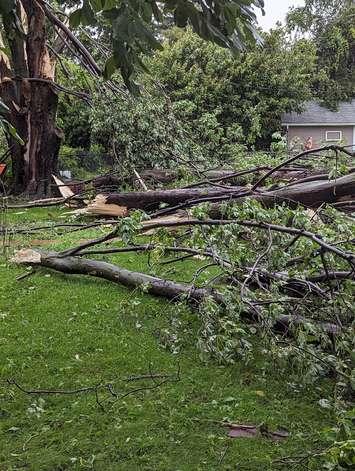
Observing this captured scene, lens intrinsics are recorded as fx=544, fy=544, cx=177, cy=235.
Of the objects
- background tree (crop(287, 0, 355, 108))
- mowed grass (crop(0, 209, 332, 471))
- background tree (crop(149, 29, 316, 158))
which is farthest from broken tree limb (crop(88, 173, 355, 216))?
background tree (crop(287, 0, 355, 108))

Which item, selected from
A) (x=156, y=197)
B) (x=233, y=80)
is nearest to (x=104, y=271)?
(x=156, y=197)

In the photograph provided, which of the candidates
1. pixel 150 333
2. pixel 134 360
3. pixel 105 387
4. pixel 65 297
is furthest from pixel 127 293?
pixel 105 387

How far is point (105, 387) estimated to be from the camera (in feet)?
10.9

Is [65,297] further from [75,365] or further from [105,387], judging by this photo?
[105,387]

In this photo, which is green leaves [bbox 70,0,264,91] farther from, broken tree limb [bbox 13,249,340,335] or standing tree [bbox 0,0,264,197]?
broken tree limb [bbox 13,249,340,335]

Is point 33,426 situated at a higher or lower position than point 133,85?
lower

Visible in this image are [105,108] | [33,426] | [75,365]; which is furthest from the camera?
[105,108]

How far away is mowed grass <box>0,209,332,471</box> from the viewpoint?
2607mm

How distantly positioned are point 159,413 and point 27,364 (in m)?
1.10

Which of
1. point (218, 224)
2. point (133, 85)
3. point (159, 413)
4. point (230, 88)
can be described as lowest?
point (159, 413)

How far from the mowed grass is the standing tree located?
1665mm

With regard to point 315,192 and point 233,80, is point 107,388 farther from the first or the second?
point 233,80

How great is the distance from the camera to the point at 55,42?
505 inches

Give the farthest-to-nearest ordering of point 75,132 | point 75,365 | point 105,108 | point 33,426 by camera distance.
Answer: point 75,132 → point 105,108 → point 75,365 → point 33,426
